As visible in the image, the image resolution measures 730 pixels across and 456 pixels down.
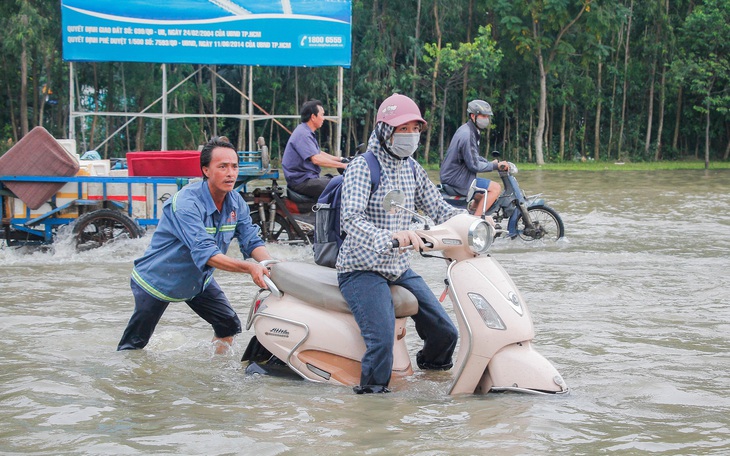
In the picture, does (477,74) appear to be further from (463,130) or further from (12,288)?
(12,288)

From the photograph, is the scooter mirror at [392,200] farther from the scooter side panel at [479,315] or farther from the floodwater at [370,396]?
the floodwater at [370,396]

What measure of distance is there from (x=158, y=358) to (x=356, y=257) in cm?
178

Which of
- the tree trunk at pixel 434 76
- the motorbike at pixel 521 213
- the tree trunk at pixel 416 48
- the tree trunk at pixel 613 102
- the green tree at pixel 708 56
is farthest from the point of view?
the tree trunk at pixel 613 102

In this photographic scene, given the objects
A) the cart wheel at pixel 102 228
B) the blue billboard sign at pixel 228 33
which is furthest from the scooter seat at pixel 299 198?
the blue billboard sign at pixel 228 33

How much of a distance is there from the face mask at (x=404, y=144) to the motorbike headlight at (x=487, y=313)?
0.81 m

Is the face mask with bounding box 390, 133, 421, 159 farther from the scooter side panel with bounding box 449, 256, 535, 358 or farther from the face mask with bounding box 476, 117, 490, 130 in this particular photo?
the face mask with bounding box 476, 117, 490, 130

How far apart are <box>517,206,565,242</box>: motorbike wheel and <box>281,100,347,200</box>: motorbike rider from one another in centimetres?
271

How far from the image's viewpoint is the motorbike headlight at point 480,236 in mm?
4289

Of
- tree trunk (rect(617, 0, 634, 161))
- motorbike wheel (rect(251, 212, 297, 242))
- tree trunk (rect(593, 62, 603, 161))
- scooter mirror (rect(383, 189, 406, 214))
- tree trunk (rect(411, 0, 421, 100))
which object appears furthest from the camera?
tree trunk (rect(617, 0, 634, 161))

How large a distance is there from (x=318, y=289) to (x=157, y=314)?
3.42ft

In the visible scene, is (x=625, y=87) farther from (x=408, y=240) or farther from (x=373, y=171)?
(x=408, y=240)

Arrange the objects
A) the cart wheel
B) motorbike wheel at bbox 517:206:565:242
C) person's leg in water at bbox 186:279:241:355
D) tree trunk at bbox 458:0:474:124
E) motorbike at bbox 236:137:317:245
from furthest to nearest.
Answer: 1. tree trunk at bbox 458:0:474:124
2. motorbike wheel at bbox 517:206:565:242
3. motorbike at bbox 236:137:317:245
4. the cart wheel
5. person's leg in water at bbox 186:279:241:355

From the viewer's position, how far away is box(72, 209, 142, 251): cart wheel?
9.75 metres

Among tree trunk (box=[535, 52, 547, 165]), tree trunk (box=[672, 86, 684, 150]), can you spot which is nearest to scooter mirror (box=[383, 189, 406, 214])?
tree trunk (box=[535, 52, 547, 165])
